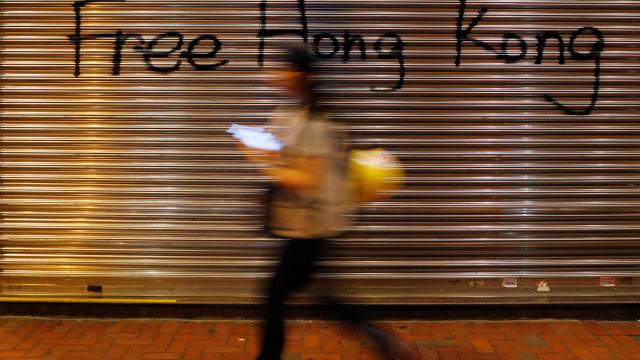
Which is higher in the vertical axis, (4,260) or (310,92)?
(310,92)

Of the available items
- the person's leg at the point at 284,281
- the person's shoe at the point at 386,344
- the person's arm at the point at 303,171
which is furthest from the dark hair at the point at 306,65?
the person's shoe at the point at 386,344

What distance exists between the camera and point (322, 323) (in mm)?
5207

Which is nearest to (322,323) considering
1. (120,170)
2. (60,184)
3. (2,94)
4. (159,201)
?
(159,201)

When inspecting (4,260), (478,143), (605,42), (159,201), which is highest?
(605,42)

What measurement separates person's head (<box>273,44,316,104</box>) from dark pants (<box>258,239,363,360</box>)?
2.55ft

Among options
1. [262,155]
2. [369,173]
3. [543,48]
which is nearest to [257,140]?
[262,155]

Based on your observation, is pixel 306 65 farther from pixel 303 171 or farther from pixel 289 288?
pixel 289 288

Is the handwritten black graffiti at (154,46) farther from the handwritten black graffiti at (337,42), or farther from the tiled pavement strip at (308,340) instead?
the tiled pavement strip at (308,340)

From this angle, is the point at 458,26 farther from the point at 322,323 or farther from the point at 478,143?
the point at 322,323

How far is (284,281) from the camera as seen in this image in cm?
361

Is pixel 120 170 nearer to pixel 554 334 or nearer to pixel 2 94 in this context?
pixel 2 94

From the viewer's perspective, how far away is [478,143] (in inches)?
203

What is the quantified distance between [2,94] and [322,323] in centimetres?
298

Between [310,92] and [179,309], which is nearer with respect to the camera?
[310,92]
